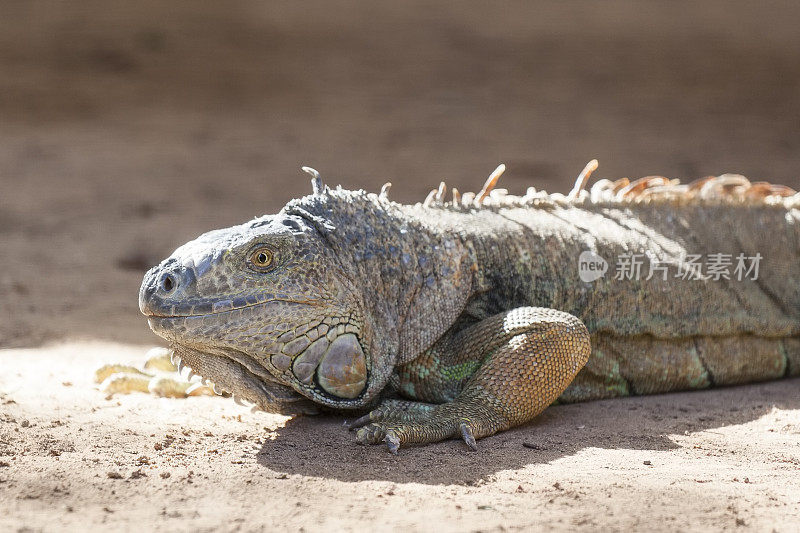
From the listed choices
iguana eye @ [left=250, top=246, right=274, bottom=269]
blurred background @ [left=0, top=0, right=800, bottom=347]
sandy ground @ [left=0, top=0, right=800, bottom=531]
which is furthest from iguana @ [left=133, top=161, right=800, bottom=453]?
blurred background @ [left=0, top=0, right=800, bottom=347]

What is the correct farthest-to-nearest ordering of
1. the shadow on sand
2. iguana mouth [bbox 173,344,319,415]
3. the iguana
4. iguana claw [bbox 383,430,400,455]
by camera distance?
iguana mouth [bbox 173,344,319,415]
the iguana
iguana claw [bbox 383,430,400,455]
the shadow on sand

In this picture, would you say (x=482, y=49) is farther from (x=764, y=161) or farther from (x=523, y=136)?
(x=764, y=161)

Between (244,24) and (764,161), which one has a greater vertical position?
(244,24)

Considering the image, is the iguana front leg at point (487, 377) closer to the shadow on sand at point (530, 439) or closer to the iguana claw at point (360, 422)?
the iguana claw at point (360, 422)

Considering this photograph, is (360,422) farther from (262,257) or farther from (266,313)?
(262,257)

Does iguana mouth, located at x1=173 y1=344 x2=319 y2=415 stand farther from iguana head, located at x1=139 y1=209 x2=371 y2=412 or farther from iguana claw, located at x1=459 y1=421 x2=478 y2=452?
iguana claw, located at x1=459 y1=421 x2=478 y2=452

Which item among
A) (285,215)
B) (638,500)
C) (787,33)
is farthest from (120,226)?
(787,33)

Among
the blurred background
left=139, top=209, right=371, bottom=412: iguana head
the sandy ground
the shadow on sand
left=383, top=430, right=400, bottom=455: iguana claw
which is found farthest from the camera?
the blurred background
